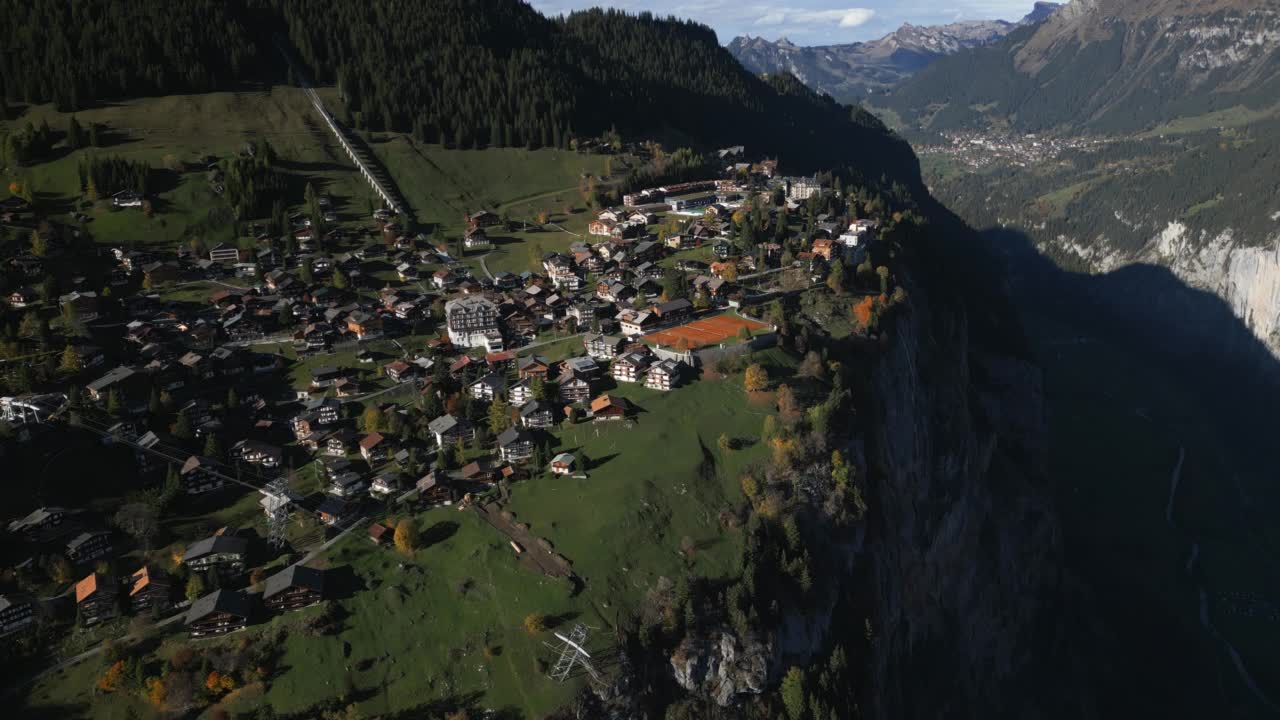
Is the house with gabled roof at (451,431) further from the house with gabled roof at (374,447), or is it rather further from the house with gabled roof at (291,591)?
the house with gabled roof at (291,591)

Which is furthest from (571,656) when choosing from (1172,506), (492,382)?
(1172,506)

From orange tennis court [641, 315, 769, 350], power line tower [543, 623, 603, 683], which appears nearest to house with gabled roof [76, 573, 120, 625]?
power line tower [543, 623, 603, 683]

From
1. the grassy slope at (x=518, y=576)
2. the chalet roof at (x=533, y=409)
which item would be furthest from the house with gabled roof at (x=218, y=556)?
the chalet roof at (x=533, y=409)

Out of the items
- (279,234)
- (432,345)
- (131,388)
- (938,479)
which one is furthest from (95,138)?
(938,479)

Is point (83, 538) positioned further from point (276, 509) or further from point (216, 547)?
point (276, 509)

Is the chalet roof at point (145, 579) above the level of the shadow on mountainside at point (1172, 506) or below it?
above

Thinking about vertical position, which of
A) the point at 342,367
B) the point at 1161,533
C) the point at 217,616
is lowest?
the point at 1161,533
